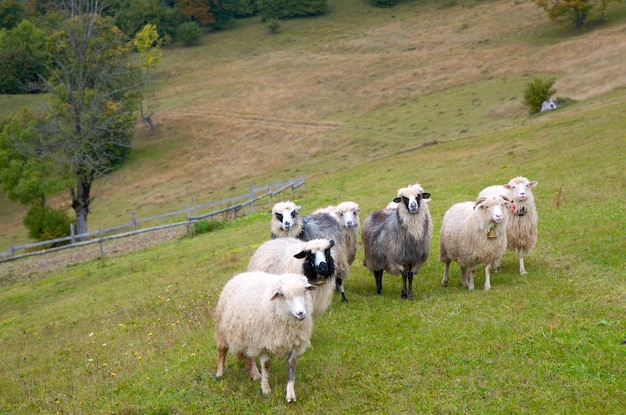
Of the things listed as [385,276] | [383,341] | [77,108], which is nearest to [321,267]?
[383,341]

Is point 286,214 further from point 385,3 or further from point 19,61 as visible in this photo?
point 385,3

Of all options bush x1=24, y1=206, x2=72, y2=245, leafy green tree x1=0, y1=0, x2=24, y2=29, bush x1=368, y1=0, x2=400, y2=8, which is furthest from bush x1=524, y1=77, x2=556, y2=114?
leafy green tree x1=0, y1=0, x2=24, y2=29

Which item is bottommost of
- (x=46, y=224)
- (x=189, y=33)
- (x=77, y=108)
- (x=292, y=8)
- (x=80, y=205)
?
(x=46, y=224)

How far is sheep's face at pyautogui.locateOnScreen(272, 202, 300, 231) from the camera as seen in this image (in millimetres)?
13516

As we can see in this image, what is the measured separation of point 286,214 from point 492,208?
475cm

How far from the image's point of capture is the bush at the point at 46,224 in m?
38.0

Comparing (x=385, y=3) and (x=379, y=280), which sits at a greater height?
(x=385, y=3)

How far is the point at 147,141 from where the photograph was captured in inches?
2522

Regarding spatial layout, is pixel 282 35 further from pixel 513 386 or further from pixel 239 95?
pixel 513 386

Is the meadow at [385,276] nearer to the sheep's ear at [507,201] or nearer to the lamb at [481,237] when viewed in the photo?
the lamb at [481,237]

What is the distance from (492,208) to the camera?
41.9ft

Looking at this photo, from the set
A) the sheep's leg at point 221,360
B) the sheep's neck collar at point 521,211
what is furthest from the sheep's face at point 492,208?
the sheep's leg at point 221,360

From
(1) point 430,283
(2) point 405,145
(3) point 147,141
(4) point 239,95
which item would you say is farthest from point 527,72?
(1) point 430,283

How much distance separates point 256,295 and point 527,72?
51.1 m
